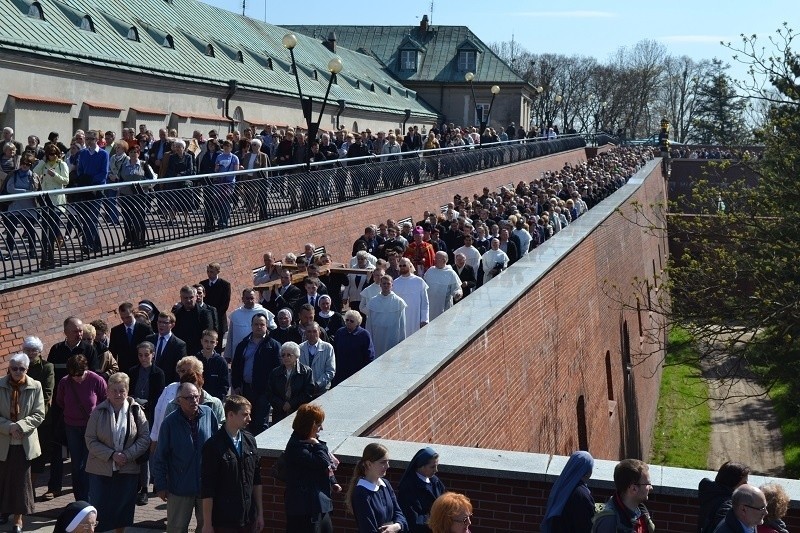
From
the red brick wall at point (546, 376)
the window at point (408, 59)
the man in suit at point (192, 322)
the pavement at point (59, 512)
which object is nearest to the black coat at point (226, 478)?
the red brick wall at point (546, 376)

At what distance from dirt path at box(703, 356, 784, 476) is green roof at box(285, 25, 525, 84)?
39.3 meters

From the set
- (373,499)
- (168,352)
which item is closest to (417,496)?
(373,499)

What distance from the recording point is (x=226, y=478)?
23.0ft

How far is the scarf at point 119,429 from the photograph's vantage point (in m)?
8.27

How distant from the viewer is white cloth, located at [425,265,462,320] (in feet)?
48.1

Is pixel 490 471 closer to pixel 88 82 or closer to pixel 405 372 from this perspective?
pixel 405 372

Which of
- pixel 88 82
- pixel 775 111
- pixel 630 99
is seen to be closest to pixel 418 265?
pixel 775 111

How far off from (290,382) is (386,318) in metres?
2.90

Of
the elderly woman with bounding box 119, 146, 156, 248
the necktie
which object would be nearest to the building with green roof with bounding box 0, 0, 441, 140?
the elderly woman with bounding box 119, 146, 156, 248

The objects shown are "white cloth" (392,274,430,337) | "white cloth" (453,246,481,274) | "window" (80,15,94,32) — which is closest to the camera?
"white cloth" (392,274,430,337)

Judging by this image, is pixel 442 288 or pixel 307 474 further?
pixel 442 288

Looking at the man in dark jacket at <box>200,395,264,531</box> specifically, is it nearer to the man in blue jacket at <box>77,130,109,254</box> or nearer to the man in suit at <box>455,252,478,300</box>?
the man in blue jacket at <box>77,130,109,254</box>

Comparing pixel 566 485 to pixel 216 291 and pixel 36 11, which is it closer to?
pixel 216 291

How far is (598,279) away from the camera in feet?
73.0
